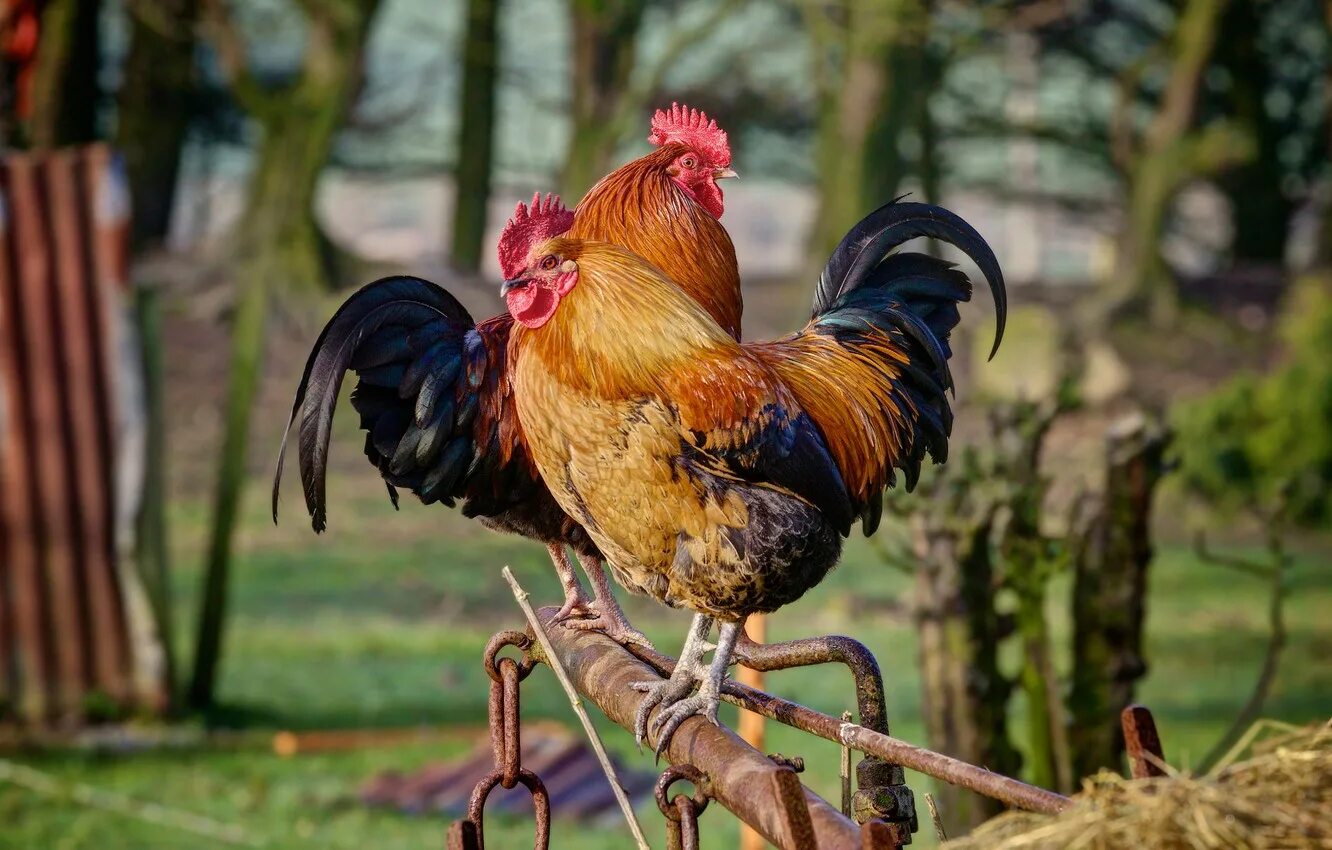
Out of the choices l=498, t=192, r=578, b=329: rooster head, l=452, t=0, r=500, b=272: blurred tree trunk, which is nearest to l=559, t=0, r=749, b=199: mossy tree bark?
l=452, t=0, r=500, b=272: blurred tree trunk

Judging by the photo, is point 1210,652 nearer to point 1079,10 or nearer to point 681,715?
point 1079,10

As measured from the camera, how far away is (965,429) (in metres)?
7.06

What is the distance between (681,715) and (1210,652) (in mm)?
5080

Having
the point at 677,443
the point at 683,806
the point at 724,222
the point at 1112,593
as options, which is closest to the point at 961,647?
the point at 1112,593

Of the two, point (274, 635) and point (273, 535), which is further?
point (273, 535)

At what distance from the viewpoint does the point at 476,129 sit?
7461 millimetres

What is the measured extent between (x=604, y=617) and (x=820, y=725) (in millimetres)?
847

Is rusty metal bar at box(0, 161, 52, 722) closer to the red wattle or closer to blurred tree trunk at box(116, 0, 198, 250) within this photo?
blurred tree trunk at box(116, 0, 198, 250)

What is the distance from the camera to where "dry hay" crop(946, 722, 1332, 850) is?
44.8 inches

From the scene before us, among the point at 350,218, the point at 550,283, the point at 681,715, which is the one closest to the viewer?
the point at 681,715

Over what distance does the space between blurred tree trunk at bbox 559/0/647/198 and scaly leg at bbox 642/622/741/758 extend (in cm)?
531

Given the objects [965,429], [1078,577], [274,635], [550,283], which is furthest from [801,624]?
[550,283]

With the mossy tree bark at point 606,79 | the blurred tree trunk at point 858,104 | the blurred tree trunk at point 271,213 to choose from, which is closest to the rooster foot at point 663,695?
the blurred tree trunk at point 271,213

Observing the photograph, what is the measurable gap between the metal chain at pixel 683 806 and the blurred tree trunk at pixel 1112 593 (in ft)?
6.53
